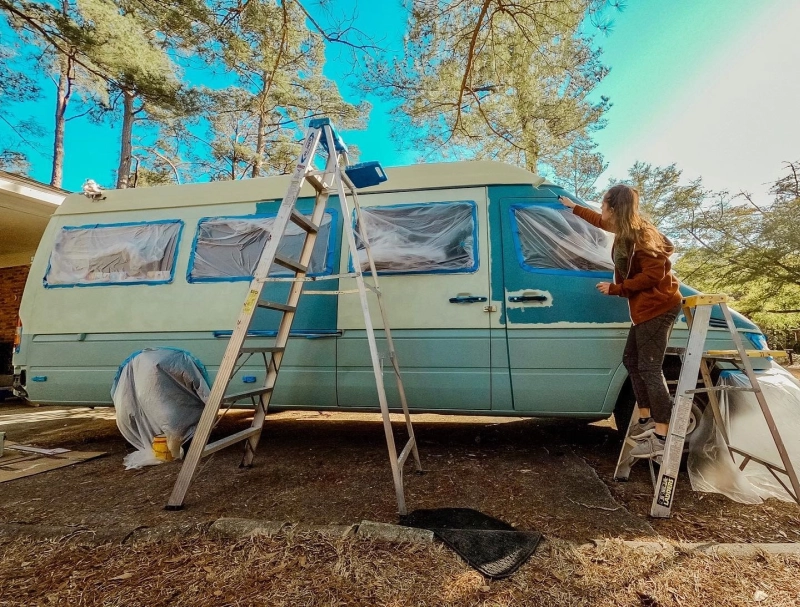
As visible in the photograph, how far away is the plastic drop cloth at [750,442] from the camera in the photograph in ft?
8.04

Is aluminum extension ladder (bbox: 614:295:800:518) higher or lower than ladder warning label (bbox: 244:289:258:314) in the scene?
lower

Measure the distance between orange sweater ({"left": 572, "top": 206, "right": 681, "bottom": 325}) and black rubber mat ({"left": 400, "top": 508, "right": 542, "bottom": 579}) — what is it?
4.83 ft

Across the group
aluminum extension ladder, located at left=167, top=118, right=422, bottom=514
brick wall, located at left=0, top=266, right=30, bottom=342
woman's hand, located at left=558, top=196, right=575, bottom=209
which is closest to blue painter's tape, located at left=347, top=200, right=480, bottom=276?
aluminum extension ladder, located at left=167, top=118, right=422, bottom=514

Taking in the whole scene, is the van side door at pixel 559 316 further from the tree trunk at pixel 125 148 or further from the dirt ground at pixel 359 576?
the tree trunk at pixel 125 148

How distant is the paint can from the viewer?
3090 mm

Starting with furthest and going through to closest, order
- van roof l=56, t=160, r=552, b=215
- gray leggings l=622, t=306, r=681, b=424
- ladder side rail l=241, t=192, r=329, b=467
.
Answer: van roof l=56, t=160, r=552, b=215, ladder side rail l=241, t=192, r=329, b=467, gray leggings l=622, t=306, r=681, b=424

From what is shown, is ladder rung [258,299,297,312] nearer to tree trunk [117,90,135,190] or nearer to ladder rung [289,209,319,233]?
ladder rung [289,209,319,233]

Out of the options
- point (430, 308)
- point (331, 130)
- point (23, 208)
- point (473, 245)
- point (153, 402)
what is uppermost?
point (23, 208)

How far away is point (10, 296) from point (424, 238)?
1095 cm

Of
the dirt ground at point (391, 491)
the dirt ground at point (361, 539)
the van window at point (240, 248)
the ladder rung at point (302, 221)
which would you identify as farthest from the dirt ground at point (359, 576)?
the van window at point (240, 248)

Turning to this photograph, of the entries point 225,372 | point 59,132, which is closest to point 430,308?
A: point 225,372

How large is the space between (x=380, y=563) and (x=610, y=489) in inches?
68.7

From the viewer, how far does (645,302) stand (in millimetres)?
2434

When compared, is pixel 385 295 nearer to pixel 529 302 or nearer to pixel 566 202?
pixel 529 302
